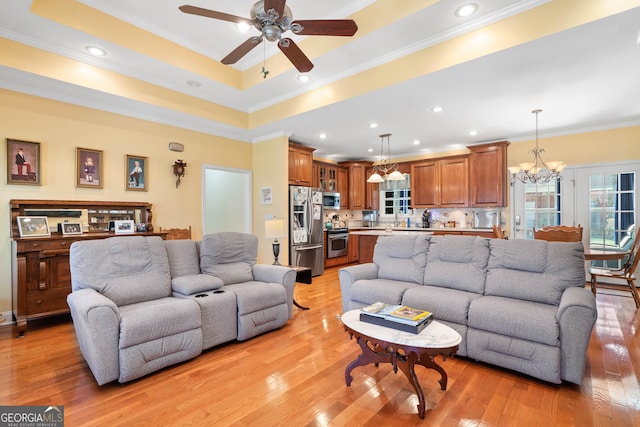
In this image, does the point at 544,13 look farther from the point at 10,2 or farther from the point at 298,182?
the point at 10,2

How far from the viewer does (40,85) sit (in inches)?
137

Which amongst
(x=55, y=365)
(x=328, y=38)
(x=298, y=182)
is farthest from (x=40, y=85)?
(x=298, y=182)

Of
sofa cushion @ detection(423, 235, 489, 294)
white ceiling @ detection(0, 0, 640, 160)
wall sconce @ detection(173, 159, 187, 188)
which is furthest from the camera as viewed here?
wall sconce @ detection(173, 159, 187, 188)

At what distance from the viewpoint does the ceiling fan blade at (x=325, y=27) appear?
7.08ft

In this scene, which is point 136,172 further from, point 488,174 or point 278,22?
point 488,174

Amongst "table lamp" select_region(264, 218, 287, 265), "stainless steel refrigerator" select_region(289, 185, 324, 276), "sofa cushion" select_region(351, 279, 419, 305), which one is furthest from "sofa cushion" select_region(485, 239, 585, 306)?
"stainless steel refrigerator" select_region(289, 185, 324, 276)

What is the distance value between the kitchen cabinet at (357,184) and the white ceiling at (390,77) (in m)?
2.56

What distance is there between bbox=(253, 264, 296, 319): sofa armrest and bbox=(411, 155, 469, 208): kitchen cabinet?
4.54 m

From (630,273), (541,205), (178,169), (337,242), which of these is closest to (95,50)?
(178,169)

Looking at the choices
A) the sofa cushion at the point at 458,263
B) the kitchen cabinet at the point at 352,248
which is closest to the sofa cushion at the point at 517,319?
the sofa cushion at the point at 458,263

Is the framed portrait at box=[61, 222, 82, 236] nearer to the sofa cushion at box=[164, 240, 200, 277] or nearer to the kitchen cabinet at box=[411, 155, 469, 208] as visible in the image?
the sofa cushion at box=[164, 240, 200, 277]

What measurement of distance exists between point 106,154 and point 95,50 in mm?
1367

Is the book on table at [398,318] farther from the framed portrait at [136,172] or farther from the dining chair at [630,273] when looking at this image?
the framed portrait at [136,172]

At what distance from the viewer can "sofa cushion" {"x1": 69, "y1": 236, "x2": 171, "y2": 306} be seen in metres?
2.53
